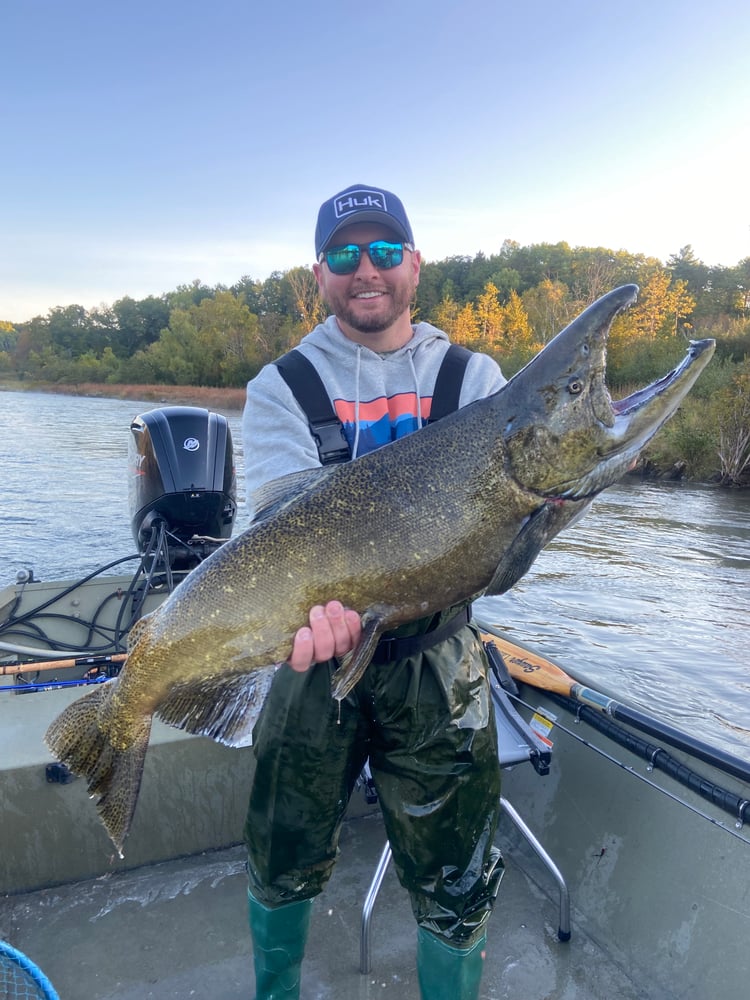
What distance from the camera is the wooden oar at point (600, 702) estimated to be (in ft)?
9.53

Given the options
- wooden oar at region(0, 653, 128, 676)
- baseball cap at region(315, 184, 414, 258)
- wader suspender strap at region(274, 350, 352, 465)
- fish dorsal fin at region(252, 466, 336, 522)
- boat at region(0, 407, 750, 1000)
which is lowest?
boat at region(0, 407, 750, 1000)

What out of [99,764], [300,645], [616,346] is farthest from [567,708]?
[616,346]

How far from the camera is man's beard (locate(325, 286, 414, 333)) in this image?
9.09 feet

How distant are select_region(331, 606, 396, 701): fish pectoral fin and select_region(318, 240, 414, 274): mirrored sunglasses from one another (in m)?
1.40

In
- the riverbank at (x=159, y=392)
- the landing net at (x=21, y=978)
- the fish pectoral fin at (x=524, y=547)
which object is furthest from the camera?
the riverbank at (x=159, y=392)

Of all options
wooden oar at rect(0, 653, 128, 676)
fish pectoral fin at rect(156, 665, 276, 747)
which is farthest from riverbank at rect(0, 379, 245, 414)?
fish pectoral fin at rect(156, 665, 276, 747)

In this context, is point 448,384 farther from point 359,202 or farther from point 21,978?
point 21,978

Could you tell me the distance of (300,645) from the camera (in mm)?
2143

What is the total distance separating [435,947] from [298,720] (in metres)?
0.96

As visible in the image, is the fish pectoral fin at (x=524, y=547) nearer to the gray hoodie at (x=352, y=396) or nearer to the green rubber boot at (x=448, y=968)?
the gray hoodie at (x=352, y=396)

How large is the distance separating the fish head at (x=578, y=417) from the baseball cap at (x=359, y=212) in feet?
3.28

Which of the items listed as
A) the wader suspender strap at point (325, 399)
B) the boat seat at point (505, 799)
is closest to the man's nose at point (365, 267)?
the wader suspender strap at point (325, 399)

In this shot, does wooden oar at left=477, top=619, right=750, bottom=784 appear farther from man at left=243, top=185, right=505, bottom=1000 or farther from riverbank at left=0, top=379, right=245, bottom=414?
riverbank at left=0, top=379, right=245, bottom=414

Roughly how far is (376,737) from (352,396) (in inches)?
51.9
